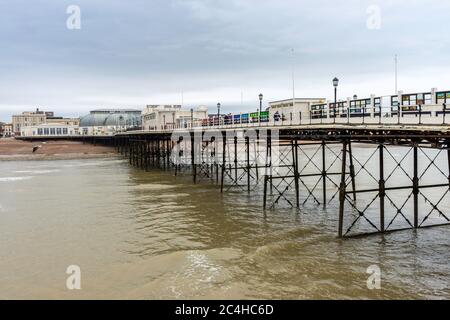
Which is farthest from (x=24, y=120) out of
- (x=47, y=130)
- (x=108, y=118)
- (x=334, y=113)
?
(x=334, y=113)

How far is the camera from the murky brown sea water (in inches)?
445

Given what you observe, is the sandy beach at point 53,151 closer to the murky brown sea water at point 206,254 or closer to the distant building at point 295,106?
the distant building at point 295,106

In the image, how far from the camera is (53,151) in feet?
265

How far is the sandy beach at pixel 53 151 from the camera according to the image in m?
75.0

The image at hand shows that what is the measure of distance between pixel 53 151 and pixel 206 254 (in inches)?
2905

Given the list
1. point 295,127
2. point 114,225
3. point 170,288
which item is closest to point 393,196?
point 295,127

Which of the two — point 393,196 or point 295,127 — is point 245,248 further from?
point 393,196

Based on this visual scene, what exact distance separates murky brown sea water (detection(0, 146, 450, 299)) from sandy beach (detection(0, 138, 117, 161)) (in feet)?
177

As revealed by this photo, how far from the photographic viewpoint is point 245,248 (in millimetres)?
14781

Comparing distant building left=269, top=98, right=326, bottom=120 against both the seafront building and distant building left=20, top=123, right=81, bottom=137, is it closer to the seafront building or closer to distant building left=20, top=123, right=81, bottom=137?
the seafront building

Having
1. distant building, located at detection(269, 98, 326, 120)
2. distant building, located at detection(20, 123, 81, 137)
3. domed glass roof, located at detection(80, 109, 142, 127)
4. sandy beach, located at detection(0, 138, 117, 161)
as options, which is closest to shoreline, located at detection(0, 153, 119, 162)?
sandy beach, located at detection(0, 138, 117, 161)

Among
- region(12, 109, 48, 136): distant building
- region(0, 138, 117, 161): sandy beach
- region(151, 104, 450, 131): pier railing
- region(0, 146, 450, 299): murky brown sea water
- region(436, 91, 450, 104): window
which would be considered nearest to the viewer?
region(0, 146, 450, 299): murky brown sea water

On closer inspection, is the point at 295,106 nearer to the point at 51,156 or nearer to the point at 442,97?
the point at 442,97

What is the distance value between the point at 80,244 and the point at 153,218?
15.5 feet
